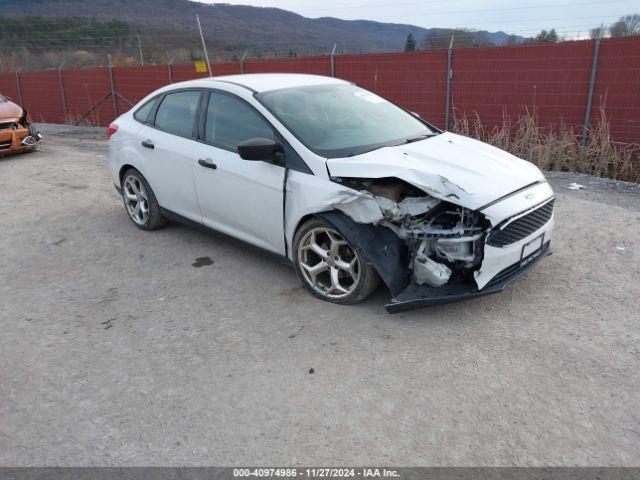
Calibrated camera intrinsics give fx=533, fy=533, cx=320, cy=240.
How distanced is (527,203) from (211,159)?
8.61ft

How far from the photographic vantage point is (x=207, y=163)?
15.4ft

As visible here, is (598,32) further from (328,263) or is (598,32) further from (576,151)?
(328,263)

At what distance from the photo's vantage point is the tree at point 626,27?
29.5 ft

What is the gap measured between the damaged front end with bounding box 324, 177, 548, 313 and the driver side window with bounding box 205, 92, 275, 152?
3.60ft

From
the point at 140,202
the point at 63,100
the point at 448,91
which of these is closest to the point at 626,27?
the point at 448,91

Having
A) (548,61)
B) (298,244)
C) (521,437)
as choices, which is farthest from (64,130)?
(521,437)

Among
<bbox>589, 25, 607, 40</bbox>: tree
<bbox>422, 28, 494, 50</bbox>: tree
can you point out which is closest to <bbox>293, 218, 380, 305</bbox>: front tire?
<bbox>589, 25, 607, 40</bbox>: tree

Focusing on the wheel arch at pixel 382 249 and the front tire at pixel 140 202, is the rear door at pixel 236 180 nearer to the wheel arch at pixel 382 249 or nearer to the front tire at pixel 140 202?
the wheel arch at pixel 382 249

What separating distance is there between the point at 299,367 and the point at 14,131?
10211 mm

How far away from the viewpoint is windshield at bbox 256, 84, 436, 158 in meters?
4.20

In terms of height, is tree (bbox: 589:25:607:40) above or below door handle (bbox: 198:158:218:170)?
above

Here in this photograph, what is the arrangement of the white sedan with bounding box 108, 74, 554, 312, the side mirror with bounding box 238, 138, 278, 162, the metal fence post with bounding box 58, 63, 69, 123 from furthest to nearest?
the metal fence post with bounding box 58, 63, 69, 123 < the side mirror with bounding box 238, 138, 278, 162 < the white sedan with bounding box 108, 74, 554, 312

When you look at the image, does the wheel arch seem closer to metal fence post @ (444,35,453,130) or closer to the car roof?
the car roof

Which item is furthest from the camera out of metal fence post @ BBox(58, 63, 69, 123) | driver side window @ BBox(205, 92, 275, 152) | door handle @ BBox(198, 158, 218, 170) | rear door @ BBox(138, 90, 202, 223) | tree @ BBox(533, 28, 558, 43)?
metal fence post @ BBox(58, 63, 69, 123)
